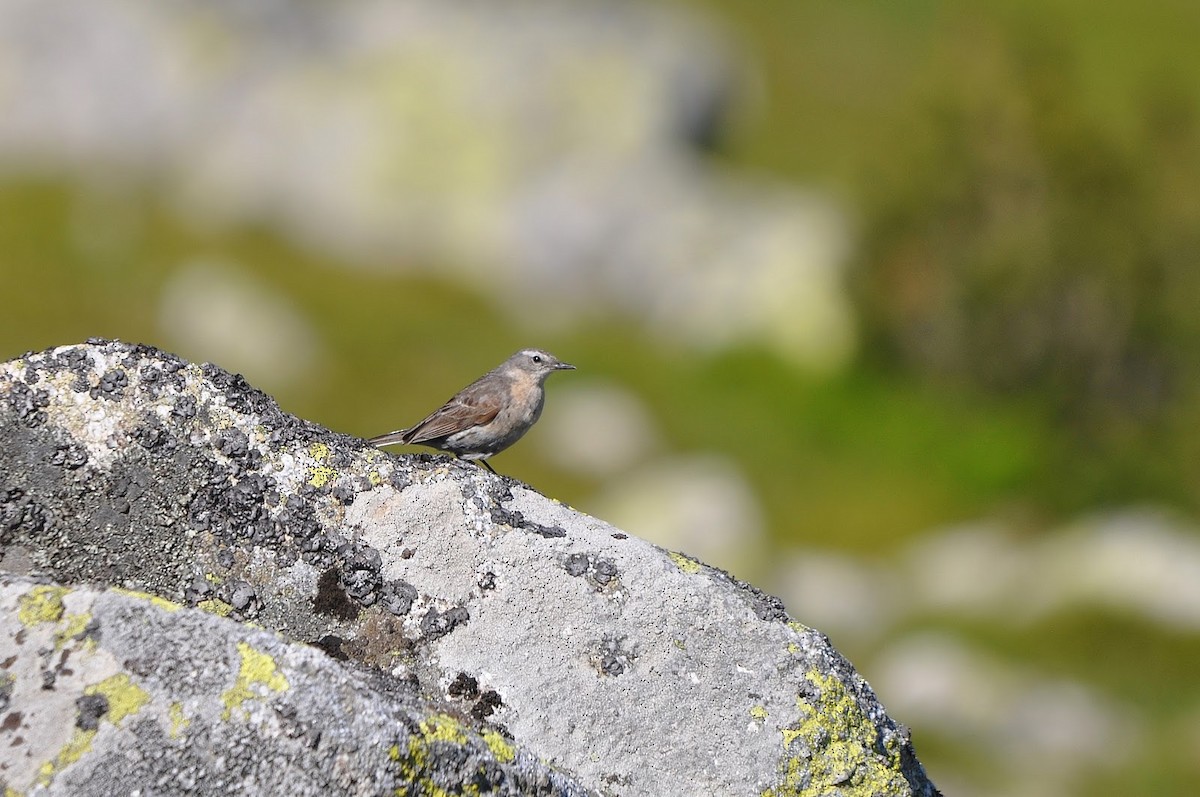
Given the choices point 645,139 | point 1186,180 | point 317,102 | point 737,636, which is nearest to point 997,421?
point 1186,180

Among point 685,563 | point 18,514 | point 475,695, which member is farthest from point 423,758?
point 18,514

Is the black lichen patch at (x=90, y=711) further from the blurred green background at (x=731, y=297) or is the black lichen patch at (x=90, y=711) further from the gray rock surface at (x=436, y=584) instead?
the blurred green background at (x=731, y=297)

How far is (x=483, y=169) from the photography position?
51.0 metres

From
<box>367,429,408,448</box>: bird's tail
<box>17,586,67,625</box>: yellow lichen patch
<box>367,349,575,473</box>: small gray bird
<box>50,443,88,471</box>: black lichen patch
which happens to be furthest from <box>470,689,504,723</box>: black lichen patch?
<box>367,349,575,473</box>: small gray bird

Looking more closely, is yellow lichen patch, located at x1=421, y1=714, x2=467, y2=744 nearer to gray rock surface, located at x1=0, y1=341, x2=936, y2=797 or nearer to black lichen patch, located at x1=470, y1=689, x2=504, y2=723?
gray rock surface, located at x1=0, y1=341, x2=936, y2=797

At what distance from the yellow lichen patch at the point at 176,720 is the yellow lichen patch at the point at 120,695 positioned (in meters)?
0.11

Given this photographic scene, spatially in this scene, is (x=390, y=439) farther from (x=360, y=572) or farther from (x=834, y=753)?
(x=834, y=753)

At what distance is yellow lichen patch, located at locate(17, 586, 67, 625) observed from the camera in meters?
5.80

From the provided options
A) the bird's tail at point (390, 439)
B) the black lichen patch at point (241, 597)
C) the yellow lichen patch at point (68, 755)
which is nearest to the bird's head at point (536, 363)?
the bird's tail at point (390, 439)

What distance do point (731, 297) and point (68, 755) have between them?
4198cm

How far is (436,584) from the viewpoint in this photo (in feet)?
24.5

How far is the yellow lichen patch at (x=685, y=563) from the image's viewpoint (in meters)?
7.85

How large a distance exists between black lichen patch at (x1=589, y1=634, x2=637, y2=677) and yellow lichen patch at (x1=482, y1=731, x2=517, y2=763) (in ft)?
3.00

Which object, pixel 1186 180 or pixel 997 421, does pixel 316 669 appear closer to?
pixel 997 421
